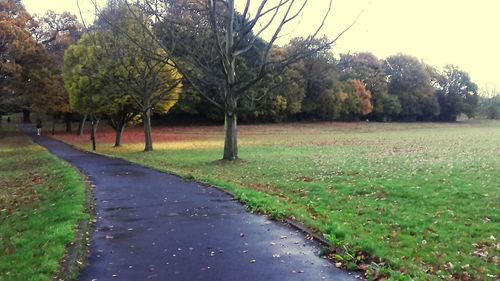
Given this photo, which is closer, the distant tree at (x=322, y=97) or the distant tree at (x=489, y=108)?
the distant tree at (x=322, y=97)

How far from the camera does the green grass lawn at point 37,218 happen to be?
615cm

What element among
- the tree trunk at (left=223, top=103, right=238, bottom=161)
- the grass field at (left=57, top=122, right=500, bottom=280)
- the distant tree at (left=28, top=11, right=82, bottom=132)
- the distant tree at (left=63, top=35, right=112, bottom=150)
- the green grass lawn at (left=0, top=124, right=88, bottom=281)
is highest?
the distant tree at (left=28, top=11, right=82, bottom=132)

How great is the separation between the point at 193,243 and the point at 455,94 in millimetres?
96976

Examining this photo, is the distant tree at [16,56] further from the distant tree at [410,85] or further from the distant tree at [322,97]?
the distant tree at [410,85]

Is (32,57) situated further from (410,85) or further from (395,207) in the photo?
(410,85)

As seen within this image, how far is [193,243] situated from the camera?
7.00m

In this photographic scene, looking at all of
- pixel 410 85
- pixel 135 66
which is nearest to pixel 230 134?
pixel 135 66

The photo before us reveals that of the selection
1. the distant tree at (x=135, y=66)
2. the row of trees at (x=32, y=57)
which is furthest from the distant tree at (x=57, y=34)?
the distant tree at (x=135, y=66)

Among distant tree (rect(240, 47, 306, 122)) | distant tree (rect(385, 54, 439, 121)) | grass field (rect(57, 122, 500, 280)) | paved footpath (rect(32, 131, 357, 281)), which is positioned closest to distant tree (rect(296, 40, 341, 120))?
distant tree (rect(240, 47, 306, 122))

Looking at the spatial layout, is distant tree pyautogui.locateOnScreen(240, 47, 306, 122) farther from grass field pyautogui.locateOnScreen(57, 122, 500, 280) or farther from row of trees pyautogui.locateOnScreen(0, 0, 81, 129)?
grass field pyautogui.locateOnScreen(57, 122, 500, 280)

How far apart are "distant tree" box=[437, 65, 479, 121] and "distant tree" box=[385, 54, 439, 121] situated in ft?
19.7

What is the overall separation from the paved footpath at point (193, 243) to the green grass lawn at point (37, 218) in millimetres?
500

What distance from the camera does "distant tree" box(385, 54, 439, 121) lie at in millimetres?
86125

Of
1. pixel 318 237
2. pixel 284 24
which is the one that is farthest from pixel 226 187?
pixel 284 24
